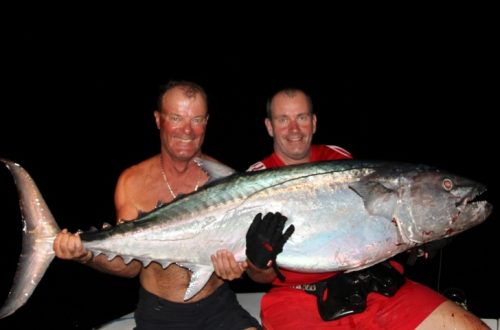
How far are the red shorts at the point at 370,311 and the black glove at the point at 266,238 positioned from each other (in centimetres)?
54

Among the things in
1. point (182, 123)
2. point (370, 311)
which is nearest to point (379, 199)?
point (370, 311)

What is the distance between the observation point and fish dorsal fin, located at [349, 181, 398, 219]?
2732mm

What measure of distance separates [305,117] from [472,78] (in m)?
34.6

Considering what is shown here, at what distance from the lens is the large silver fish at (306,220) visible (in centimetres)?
274

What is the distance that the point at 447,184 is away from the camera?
9.12 ft

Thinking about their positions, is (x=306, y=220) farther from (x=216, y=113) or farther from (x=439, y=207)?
(x=216, y=113)

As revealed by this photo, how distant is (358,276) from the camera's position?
317 centimetres

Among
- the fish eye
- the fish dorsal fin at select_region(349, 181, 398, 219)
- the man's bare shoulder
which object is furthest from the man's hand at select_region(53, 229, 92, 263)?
the fish eye

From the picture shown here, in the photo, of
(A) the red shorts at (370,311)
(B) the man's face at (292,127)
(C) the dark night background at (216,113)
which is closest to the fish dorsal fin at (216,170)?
(B) the man's face at (292,127)

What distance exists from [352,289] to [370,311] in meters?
0.18

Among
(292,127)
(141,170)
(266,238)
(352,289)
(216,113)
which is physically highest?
(292,127)

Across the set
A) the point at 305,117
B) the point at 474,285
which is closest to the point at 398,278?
the point at 305,117

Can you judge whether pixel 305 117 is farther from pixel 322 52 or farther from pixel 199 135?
pixel 322 52

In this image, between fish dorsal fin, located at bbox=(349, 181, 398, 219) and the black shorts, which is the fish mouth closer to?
fish dorsal fin, located at bbox=(349, 181, 398, 219)
